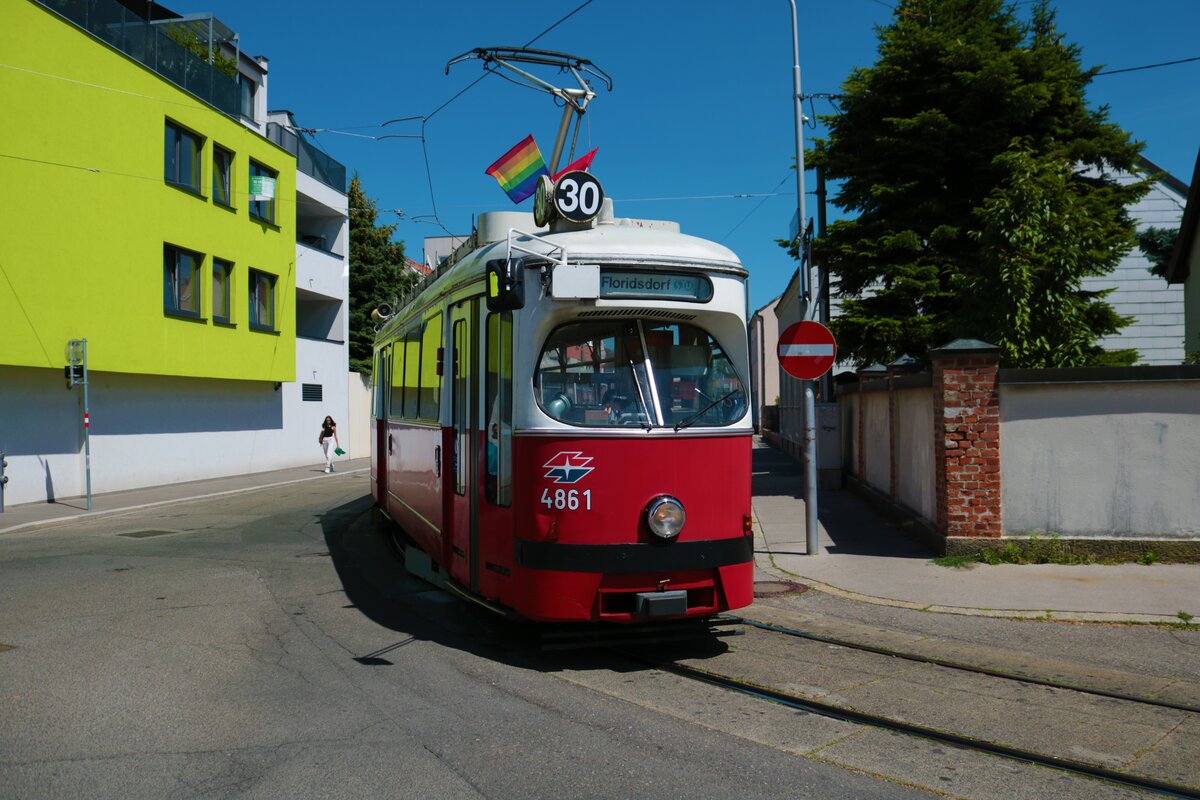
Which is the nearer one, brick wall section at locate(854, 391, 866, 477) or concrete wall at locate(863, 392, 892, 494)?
concrete wall at locate(863, 392, 892, 494)

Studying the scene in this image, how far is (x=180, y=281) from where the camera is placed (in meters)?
23.6

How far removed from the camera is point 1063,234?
13.3 meters

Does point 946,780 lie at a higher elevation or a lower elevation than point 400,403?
lower

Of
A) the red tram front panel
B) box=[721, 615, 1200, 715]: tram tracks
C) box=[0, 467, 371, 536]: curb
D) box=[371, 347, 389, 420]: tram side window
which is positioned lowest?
box=[0, 467, 371, 536]: curb

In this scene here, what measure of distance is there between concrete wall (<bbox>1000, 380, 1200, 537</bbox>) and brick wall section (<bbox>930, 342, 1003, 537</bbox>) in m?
0.18

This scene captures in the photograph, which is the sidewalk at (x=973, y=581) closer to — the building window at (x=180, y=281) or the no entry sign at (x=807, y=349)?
the no entry sign at (x=807, y=349)

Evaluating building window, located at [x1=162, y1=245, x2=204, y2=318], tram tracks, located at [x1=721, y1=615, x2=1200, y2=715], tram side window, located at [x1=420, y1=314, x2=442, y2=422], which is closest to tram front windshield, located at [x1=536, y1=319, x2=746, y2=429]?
tram tracks, located at [x1=721, y1=615, x2=1200, y2=715]

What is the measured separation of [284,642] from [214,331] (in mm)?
19064

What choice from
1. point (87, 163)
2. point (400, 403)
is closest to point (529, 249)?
point (400, 403)

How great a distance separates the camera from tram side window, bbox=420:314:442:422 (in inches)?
351

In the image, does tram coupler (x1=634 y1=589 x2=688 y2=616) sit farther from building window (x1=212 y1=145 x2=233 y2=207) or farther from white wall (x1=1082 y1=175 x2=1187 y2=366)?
white wall (x1=1082 y1=175 x2=1187 y2=366)

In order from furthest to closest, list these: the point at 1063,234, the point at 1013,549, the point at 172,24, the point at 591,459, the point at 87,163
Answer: the point at 172,24 < the point at 87,163 < the point at 1063,234 < the point at 1013,549 < the point at 591,459

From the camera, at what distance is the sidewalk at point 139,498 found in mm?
16781

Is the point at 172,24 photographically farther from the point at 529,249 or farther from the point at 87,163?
the point at 529,249
